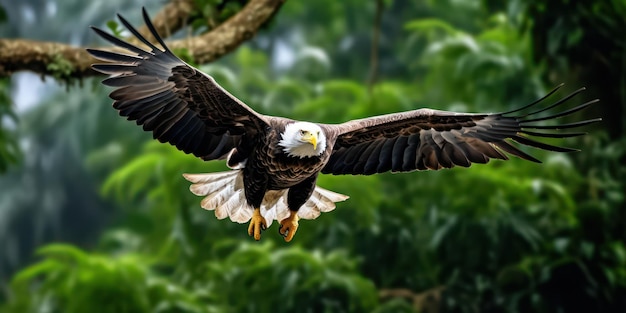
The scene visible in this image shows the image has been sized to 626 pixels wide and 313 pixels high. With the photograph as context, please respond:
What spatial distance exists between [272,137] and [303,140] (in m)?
0.27

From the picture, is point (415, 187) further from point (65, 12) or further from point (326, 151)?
point (65, 12)

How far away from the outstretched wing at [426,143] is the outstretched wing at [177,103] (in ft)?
2.07

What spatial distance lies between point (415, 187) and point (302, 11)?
5563mm

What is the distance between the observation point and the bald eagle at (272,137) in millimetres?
6043

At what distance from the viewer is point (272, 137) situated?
20.1ft

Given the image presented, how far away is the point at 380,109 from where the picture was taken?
12117 millimetres

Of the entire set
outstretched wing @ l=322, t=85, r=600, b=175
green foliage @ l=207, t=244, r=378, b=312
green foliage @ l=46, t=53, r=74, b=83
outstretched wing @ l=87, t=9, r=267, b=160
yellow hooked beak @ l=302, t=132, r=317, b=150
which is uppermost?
green foliage @ l=207, t=244, r=378, b=312

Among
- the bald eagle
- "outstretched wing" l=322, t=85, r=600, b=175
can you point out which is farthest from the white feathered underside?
"outstretched wing" l=322, t=85, r=600, b=175

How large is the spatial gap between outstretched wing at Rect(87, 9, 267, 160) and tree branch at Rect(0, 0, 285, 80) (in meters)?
0.76

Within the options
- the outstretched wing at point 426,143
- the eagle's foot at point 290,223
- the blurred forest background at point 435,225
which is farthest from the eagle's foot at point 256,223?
the blurred forest background at point 435,225

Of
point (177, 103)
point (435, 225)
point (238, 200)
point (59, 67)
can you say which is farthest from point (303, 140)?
point (435, 225)

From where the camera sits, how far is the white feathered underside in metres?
6.74

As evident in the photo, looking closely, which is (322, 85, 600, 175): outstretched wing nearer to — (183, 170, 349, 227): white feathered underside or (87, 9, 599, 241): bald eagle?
(87, 9, 599, 241): bald eagle

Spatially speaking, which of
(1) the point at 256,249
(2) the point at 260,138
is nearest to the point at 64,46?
(2) the point at 260,138
